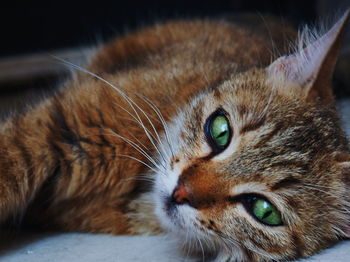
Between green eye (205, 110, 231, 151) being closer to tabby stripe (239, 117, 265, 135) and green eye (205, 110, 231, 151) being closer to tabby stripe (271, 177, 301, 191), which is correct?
tabby stripe (239, 117, 265, 135)

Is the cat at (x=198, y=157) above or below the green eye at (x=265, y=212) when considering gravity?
above

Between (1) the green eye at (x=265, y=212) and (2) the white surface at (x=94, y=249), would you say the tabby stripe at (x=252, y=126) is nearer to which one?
(1) the green eye at (x=265, y=212)

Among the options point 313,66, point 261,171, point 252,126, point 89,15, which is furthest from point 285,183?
point 89,15

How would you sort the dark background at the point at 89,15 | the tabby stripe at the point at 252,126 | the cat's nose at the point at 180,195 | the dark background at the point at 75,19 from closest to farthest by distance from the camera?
the cat's nose at the point at 180,195
the tabby stripe at the point at 252,126
the dark background at the point at 75,19
the dark background at the point at 89,15

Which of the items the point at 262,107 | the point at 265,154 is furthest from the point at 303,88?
the point at 265,154

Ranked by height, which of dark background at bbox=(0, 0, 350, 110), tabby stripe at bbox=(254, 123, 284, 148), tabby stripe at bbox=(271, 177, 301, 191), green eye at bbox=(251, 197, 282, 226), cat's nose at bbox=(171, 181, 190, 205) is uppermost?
dark background at bbox=(0, 0, 350, 110)

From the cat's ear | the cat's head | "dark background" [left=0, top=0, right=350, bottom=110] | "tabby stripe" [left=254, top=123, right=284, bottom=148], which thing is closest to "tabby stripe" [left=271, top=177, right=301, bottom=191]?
the cat's head

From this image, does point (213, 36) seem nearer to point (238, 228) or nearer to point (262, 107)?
point (262, 107)

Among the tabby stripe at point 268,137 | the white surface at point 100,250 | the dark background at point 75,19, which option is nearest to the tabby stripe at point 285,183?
the tabby stripe at point 268,137
